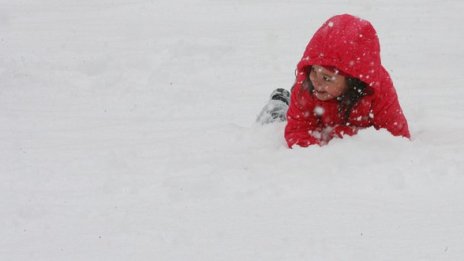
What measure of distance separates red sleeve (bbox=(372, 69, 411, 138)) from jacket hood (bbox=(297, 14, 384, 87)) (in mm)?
182

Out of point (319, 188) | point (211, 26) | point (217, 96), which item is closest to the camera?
point (319, 188)

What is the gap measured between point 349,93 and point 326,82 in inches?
9.6

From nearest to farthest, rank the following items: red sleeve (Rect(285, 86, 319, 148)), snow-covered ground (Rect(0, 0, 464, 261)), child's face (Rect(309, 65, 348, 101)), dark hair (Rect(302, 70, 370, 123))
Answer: snow-covered ground (Rect(0, 0, 464, 261)), child's face (Rect(309, 65, 348, 101)), dark hair (Rect(302, 70, 370, 123)), red sleeve (Rect(285, 86, 319, 148))

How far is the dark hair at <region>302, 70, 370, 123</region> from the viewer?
3850 millimetres

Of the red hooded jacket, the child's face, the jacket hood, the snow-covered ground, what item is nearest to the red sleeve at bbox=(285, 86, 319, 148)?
the red hooded jacket

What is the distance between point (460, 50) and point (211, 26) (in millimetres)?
2835

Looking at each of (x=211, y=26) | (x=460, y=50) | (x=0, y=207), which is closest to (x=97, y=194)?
(x=0, y=207)

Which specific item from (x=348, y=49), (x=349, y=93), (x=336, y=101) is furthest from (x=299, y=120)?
(x=348, y=49)

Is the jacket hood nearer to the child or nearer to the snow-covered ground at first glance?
the child

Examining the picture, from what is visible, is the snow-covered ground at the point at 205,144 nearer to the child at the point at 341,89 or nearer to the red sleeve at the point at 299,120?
the red sleeve at the point at 299,120

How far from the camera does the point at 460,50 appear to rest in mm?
6277

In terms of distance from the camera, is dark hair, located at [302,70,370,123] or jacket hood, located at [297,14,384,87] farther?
dark hair, located at [302,70,370,123]

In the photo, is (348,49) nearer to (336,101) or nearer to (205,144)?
(336,101)

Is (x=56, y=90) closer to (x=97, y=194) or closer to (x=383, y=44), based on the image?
(x=97, y=194)
